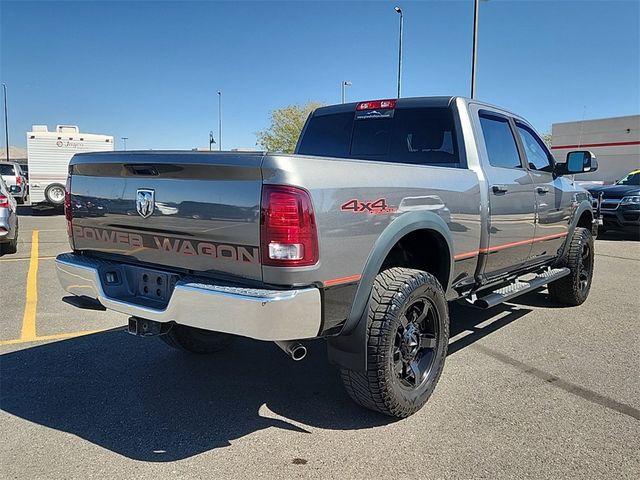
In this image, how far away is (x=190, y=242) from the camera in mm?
2744

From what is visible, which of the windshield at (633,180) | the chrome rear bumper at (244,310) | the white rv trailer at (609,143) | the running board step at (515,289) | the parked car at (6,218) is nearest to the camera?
the chrome rear bumper at (244,310)

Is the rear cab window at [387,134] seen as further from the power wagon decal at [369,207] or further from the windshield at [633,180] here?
the windshield at [633,180]

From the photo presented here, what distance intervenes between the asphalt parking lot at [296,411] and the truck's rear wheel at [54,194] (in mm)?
13339

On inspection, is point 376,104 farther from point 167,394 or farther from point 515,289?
point 167,394

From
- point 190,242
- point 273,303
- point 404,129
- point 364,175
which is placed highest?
point 404,129

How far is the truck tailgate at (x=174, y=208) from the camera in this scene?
2.53 metres

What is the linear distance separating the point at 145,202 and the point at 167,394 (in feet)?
4.63

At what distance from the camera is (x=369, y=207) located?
2.81 meters

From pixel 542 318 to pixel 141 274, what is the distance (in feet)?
13.8

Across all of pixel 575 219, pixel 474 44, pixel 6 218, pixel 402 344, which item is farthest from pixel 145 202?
pixel 474 44

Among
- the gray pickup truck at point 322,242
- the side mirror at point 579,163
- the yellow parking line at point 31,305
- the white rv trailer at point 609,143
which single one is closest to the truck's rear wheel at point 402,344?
the gray pickup truck at point 322,242

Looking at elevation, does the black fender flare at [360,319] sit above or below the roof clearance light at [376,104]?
below

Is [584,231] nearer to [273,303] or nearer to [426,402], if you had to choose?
[426,402]

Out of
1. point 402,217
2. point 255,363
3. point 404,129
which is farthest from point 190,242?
point 404,129
